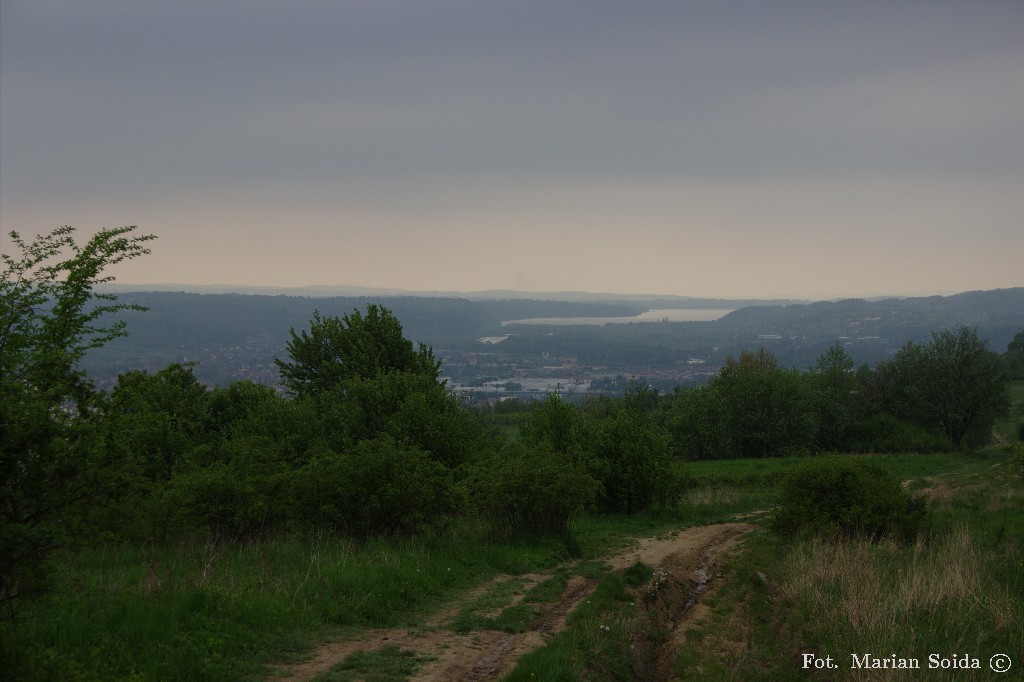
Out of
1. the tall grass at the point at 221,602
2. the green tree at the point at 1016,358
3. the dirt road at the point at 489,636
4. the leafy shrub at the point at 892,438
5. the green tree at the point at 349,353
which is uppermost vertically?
the green tree at the point at 349,353

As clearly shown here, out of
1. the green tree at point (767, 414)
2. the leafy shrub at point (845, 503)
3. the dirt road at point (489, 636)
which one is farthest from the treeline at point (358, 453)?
the leafy shrub at point (845, 503)

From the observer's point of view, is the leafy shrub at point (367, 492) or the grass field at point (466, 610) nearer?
the grass field at point (466, 610)

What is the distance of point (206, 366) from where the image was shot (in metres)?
153

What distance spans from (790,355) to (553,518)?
194336 mm

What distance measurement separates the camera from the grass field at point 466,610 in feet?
26.9

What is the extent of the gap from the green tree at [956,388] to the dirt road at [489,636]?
5457 centimetres

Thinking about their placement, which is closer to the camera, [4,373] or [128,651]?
[4,373]

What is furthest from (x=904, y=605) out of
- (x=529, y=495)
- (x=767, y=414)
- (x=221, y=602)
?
(x=767, y=414)

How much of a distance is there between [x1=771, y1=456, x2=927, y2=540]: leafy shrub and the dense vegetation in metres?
0.22

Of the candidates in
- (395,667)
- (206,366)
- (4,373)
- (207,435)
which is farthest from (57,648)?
(206,366)

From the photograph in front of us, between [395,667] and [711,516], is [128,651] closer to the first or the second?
[395,667]

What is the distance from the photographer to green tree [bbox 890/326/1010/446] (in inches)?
2317

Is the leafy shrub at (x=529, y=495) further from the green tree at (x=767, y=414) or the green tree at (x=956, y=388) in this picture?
the green tree at (x=956, y=388)

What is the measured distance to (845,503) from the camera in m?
17.2
